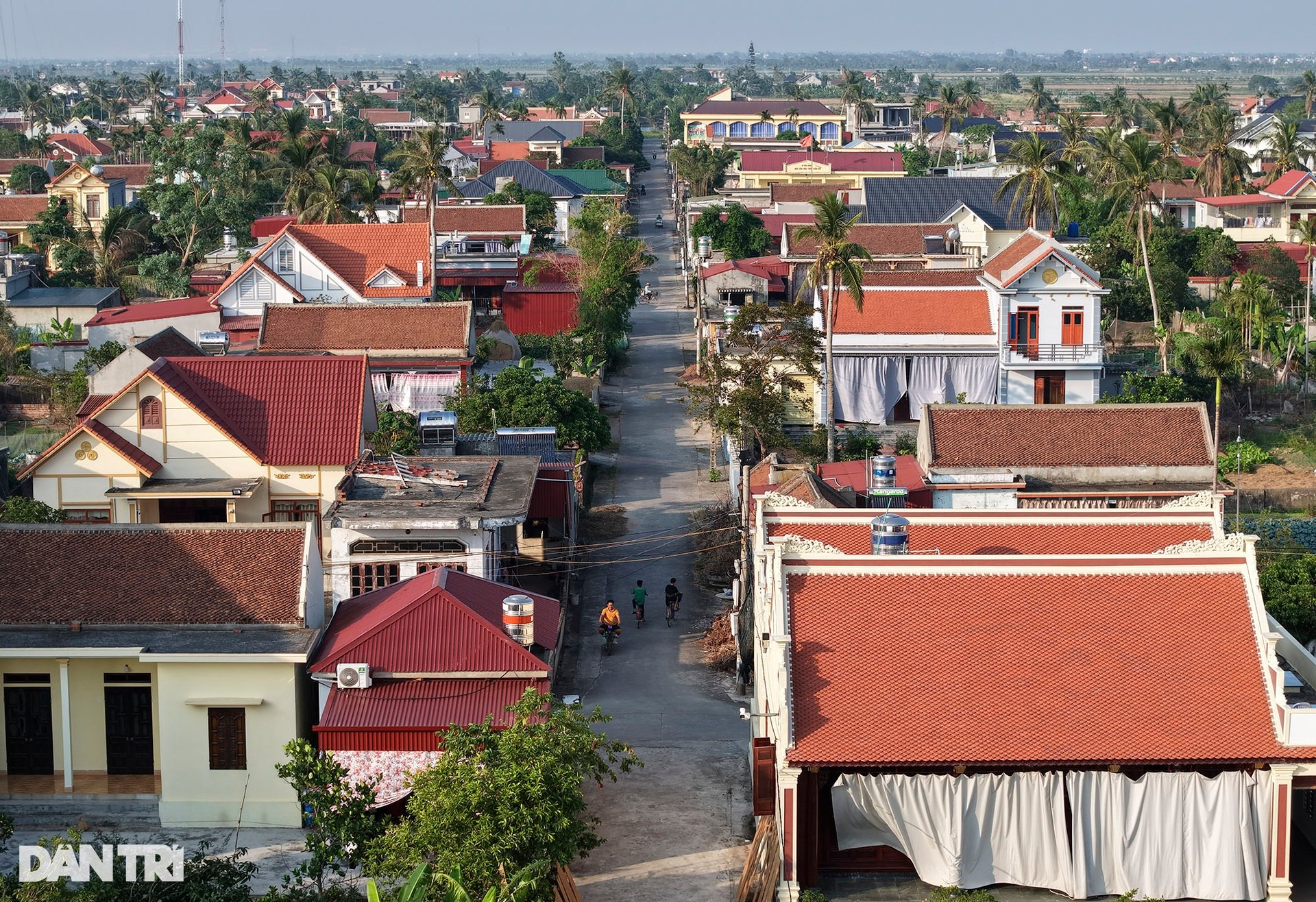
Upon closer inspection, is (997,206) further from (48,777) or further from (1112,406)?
(48,777)

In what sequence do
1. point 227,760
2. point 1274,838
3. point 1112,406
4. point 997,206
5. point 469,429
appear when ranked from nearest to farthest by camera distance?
1. point 1274,838
2. point 227,760
3. point 1112,406
4. point 469,429
5. point 997,206

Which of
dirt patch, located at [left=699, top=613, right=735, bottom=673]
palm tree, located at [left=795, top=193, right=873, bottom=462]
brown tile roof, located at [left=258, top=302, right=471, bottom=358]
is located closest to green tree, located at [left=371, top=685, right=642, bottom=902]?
dirt patch, located at [left=699, top=613, right=735, bottom=673]

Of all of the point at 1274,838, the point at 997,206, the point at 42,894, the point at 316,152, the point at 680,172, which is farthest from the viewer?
the point at 680,172

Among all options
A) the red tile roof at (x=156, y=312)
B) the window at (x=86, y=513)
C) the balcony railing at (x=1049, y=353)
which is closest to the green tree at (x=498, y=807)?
the window at (x=86, y=513)

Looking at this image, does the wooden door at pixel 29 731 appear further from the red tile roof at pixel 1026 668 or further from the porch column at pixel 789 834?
the red tile roof at pixel 1026 668

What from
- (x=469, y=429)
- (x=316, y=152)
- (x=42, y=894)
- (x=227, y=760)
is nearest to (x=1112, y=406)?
(x=469, y=429)

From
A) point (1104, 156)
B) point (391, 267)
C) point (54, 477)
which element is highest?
point (1104, 156)
